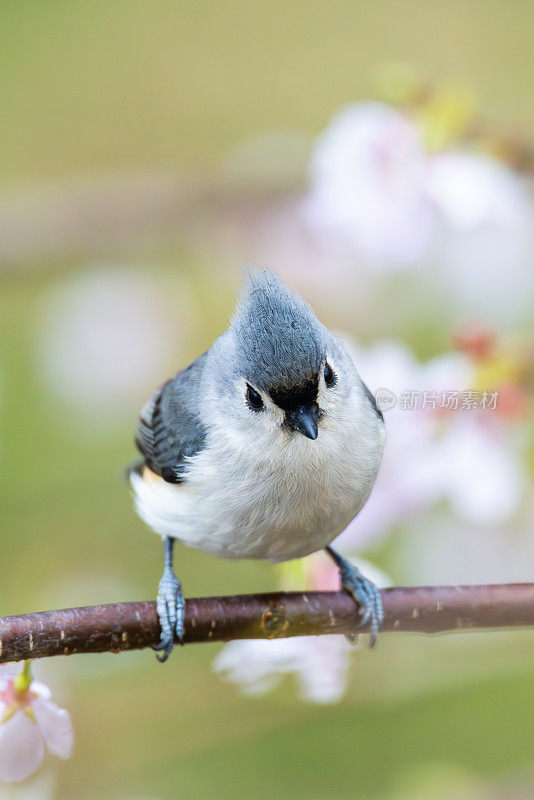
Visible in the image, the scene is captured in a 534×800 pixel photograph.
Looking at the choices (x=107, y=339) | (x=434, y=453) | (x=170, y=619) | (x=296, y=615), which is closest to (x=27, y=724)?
(x=170, y=619)

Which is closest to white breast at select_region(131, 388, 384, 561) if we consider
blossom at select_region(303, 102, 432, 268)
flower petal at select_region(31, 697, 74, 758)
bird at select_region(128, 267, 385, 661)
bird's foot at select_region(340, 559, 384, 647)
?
bird at select_region(128, 267, 385, 661)

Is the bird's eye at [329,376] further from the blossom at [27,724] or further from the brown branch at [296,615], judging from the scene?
the blossom at [27,724]

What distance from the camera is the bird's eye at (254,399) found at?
4.01ft

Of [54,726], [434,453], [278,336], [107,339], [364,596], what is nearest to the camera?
[54,726]

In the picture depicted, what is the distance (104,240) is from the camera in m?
1.78

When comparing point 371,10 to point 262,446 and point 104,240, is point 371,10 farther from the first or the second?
point 262,446

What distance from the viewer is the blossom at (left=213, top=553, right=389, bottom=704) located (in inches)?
52.0

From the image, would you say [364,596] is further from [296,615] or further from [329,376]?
[329,376]

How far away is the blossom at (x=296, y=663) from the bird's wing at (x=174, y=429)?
0.27 m

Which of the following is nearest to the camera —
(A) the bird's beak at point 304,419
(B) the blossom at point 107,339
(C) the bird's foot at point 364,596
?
(A) the bird's beak at point 304,419

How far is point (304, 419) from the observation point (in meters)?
1.17

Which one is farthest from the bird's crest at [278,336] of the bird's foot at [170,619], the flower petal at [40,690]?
the flower petal at [40,690]

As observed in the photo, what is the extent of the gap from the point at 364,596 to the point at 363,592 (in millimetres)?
17

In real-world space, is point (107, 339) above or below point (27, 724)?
above
